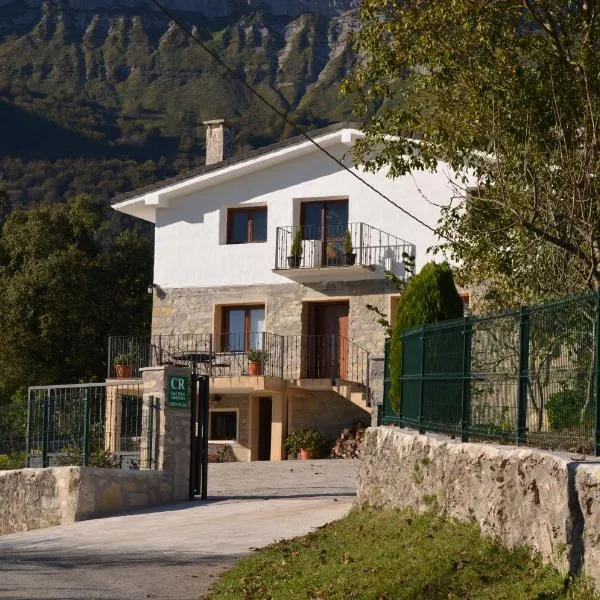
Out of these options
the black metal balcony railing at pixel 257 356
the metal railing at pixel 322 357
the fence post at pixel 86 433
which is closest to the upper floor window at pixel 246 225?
the black metal balcony railing at pixel 257 356

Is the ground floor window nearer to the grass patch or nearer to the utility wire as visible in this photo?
the utility wire

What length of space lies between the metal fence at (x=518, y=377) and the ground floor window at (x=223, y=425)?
17.7 m

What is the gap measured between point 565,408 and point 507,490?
34.1 inches

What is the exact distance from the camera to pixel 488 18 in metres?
17.9

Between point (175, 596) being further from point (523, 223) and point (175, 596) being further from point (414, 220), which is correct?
point (414, 220)

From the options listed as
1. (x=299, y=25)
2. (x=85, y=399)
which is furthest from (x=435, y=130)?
(x=299, y=25)

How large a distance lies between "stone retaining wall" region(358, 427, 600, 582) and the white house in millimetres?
15999

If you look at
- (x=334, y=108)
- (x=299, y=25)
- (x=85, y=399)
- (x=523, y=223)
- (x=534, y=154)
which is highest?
(x=299, y=25)

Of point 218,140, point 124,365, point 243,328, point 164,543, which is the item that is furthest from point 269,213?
point 164,543

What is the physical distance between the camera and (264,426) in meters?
31.8

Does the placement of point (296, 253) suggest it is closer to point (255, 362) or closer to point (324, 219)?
point (324, 219)

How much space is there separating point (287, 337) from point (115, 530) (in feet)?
53.5

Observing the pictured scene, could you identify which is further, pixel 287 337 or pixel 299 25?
pixel 299 25

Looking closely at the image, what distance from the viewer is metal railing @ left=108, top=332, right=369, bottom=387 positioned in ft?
100
